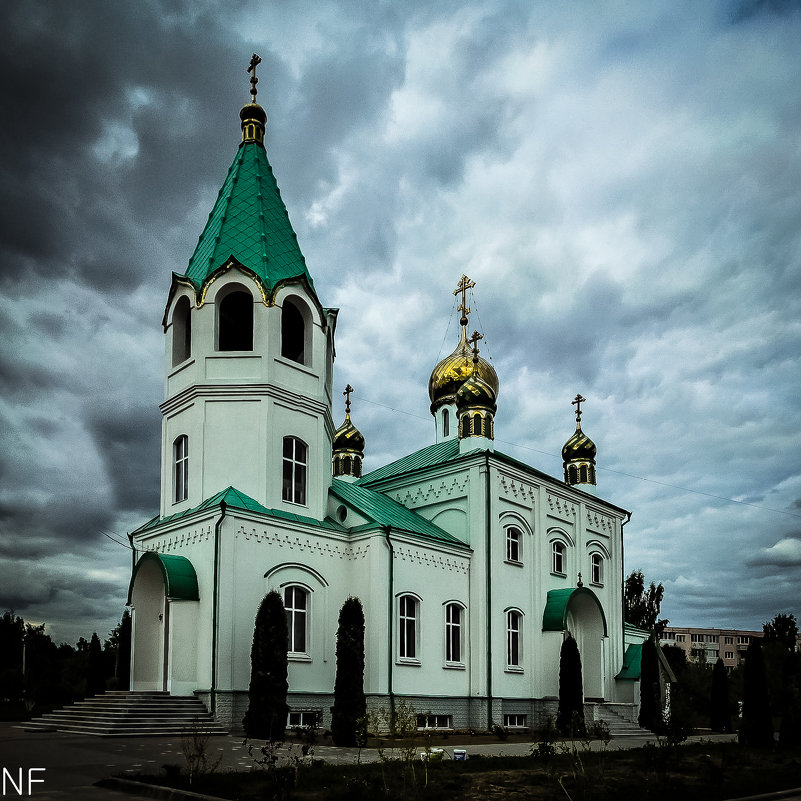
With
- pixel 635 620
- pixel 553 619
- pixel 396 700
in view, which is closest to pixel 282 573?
pixel 396 700

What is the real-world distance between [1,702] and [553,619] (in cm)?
2128

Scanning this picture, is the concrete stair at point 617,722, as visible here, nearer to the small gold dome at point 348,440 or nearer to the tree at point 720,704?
the tree at point 720,704

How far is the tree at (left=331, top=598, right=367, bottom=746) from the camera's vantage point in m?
16.8

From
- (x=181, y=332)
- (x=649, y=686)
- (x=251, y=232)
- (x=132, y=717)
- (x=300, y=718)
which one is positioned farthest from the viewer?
(x=649, y=686)

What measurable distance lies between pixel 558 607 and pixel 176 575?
1179 centimetres

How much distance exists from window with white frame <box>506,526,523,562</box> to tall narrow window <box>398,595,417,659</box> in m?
3.98

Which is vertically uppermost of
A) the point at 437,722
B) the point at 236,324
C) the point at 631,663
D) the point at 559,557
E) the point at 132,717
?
the point at 236,324

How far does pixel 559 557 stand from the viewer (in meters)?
27.1

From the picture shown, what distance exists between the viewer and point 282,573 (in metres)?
19.5

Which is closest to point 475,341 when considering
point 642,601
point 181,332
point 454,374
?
point 454,374

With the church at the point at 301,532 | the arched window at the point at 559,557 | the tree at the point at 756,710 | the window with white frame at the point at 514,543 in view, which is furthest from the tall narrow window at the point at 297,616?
the tree at the point at 756,710

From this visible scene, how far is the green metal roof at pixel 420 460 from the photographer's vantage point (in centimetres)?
2638

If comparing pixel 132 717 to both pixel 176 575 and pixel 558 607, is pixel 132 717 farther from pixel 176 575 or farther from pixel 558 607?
pixel 558 607

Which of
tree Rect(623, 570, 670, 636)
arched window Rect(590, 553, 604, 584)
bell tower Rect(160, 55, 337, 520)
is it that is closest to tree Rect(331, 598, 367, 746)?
bell tower Rect(160, 55, 337, 520)
